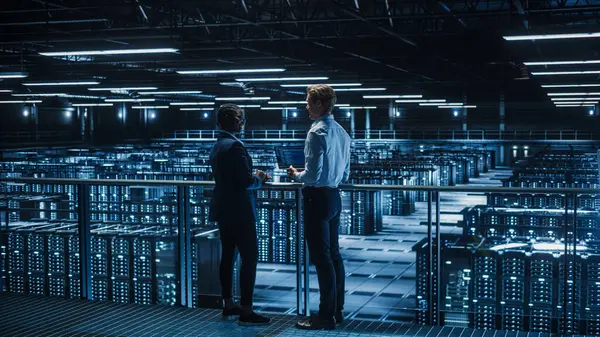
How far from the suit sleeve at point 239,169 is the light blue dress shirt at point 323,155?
0.29 meters

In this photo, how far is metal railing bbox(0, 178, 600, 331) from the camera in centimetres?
409

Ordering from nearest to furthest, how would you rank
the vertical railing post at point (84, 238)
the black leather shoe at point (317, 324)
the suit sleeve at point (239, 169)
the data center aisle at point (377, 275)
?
the suit sleeve at point (239, 169) → the black leather shoe at point (317, 324) → the vertical railing post at point (84, 238) → the data center aisle at point (377, 275)

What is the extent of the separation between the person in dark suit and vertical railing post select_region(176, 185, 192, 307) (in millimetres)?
699

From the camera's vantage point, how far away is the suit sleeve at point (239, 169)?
387cm

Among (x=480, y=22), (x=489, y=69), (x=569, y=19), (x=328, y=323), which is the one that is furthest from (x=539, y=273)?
(x=489, y=69)

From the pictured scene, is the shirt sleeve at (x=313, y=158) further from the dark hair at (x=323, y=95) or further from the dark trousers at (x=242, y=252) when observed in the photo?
the dark trousers at (x=242, y=252)

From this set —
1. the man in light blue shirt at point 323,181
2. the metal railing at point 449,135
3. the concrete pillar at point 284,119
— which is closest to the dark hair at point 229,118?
the man in light blue shirt at point 323,181

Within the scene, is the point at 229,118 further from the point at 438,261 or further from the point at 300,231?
the point at 438,261

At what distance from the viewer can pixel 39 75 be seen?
1870 cm

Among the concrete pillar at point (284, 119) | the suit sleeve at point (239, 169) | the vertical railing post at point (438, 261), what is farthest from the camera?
the concrete pillar at point (284, 119)

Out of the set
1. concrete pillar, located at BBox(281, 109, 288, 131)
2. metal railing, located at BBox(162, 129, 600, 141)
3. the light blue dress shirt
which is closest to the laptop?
the light blue dress shirt

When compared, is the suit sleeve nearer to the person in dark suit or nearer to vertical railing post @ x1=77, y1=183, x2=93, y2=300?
the person in dark suit

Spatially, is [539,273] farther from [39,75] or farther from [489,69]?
[489,69]

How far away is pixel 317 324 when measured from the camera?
4.01 m
